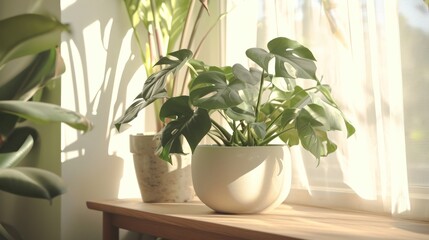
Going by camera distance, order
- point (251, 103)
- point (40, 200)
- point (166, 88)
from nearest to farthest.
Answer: point (251, 103)
point (166, 88)
point (40, 200)

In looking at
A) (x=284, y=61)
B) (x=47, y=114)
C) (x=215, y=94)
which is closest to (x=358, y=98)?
(x=284, y=61)

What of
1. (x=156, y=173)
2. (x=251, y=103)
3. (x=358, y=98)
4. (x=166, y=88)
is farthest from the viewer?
(x=166, y=88)

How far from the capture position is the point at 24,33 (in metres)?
1.55

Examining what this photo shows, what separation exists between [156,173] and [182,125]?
0.41 m

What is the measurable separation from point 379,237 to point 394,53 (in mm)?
506

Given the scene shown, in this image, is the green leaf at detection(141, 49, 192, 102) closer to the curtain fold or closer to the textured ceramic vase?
the textured ceramic vase

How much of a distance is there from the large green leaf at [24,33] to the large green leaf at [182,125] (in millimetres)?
450

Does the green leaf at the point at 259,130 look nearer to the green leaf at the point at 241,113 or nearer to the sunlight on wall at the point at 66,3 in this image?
the green leaf at the point at 241,113

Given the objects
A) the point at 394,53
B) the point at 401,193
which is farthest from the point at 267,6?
the point at 401,193

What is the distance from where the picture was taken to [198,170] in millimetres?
1400

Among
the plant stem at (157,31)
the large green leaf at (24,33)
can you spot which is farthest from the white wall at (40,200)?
the plant stem at (157,31)

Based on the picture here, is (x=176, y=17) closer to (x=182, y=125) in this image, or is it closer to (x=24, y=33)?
(x=24, y=33)

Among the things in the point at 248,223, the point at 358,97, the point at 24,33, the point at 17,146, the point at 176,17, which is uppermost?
the point at 176,17

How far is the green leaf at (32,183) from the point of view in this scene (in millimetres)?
1354
